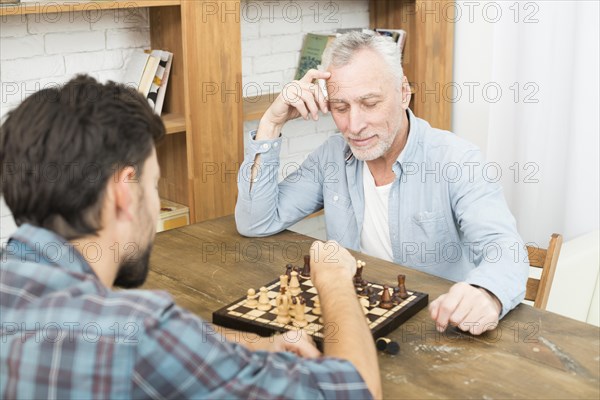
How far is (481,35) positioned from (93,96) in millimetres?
2720

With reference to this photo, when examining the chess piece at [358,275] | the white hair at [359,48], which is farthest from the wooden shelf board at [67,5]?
the chess piece at [358,275]

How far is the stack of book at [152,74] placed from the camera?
10.1 feet

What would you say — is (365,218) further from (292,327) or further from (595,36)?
(595,36)

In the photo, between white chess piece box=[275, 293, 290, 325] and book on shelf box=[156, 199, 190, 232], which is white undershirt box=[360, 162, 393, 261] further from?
book on shelf box=[156, 199, 190, 232]

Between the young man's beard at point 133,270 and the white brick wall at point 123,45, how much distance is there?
1598 mm

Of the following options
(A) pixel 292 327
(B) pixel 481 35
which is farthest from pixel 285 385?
(B) pixel 481 35

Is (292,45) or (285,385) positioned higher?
(292,45)

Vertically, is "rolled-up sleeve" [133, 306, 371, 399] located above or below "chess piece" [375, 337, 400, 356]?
above

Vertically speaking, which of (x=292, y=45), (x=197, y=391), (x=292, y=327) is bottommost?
(x=292, y=327)

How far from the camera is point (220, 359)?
119 centimetres

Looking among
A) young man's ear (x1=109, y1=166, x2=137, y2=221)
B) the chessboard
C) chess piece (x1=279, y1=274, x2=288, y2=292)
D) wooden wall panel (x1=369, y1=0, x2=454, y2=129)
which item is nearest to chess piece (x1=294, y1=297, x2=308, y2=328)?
the chessboard

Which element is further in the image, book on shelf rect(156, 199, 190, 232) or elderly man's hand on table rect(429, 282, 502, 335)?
book on shelf rect(156, 199, 190, 232)

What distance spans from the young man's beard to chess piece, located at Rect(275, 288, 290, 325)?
0.41 metres

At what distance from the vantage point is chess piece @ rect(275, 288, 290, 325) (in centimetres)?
175
